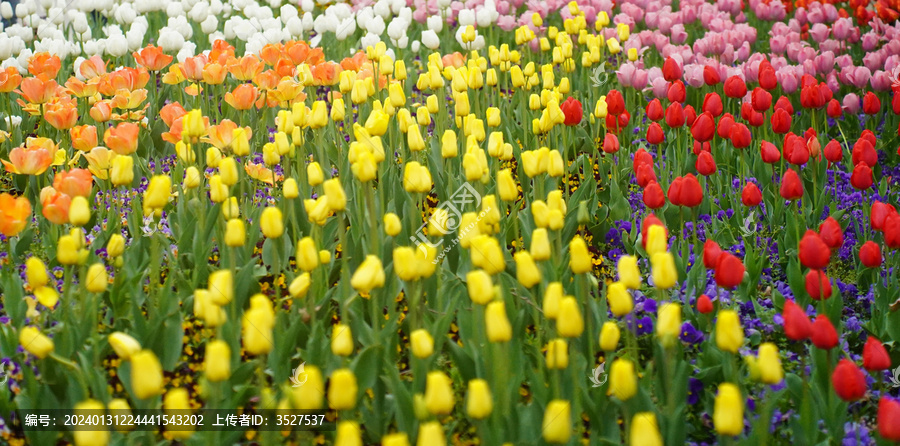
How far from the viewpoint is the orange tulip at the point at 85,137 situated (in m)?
3.16

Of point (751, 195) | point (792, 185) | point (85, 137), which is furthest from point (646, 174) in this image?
point (85, 137)

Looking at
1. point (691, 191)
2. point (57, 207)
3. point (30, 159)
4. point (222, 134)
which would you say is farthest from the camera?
point (222, 134)

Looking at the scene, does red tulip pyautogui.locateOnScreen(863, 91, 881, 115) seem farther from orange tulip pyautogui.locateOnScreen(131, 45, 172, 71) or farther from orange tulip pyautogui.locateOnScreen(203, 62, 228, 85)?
→ orange tulip pyautogui.locateOnScreen(131, 45, 172, 71)

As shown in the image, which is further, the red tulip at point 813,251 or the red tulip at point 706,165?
the red tulip at point 706,165

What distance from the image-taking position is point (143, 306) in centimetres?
305

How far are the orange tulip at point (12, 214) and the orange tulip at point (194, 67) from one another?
1684 mm

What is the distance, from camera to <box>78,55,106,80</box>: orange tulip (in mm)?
4211

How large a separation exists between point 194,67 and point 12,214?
172 centimetres

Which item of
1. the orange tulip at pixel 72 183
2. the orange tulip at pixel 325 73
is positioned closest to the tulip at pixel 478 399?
the orange tulip at pixel 72 183

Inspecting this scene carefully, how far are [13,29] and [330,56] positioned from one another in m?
2.21

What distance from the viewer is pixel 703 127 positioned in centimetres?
350

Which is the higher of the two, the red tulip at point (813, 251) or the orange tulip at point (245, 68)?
the red tulip at point (813, 251)

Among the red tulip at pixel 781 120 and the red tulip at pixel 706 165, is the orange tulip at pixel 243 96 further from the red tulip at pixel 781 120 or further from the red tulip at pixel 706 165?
the red tulip at pixel 781 120

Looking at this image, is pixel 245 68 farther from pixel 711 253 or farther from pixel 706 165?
pixel 711 253
